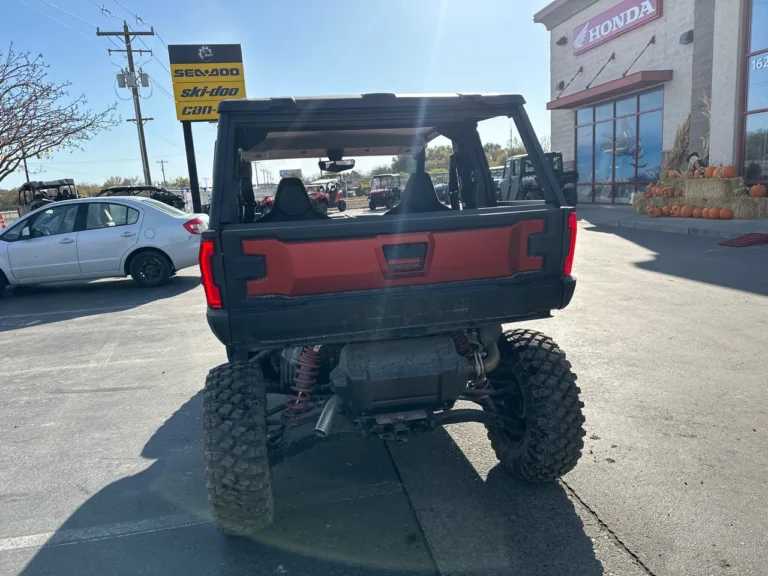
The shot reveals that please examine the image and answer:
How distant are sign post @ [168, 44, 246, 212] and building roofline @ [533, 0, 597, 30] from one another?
1447 centimetres

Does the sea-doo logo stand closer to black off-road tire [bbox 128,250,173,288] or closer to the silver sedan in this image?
the silver sedan

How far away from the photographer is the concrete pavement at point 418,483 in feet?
8.98

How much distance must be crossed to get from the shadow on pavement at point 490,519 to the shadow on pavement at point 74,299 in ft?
21.6

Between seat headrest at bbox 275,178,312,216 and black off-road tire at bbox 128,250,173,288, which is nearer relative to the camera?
seat headrest at bbox 275,178,312,216

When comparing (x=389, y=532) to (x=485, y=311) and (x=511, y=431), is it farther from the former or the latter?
(x=485, y=311)

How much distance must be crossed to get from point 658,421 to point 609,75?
2244 cm

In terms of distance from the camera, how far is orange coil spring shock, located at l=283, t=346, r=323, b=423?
3141mm

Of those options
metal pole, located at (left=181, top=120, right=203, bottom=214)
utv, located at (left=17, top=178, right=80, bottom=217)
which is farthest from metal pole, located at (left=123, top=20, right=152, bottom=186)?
metal pole, located at (left=181, top=120, right=203, bottom=214)

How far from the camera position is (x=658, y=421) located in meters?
3.99

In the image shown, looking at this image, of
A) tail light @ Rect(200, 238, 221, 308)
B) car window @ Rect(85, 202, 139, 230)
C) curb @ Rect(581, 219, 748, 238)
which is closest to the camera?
tail light @ Rect(200, 238, 221, 308)

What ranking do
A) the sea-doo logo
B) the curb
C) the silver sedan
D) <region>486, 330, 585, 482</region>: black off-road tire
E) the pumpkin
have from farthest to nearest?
1. the sea-doo logo
2. the pumpkin
3. the curb
4. the silver sedan
5. <region>486, 330, 585, 482</region>: black off-road tire

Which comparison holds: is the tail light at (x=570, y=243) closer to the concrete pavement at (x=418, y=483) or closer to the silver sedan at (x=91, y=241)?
the concrete pavement at (x=418, y=483)

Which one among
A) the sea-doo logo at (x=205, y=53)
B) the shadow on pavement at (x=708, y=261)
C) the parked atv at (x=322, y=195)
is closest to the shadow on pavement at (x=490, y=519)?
the parked atv at (x=322, y=195)

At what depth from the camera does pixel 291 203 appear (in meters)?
3.83
